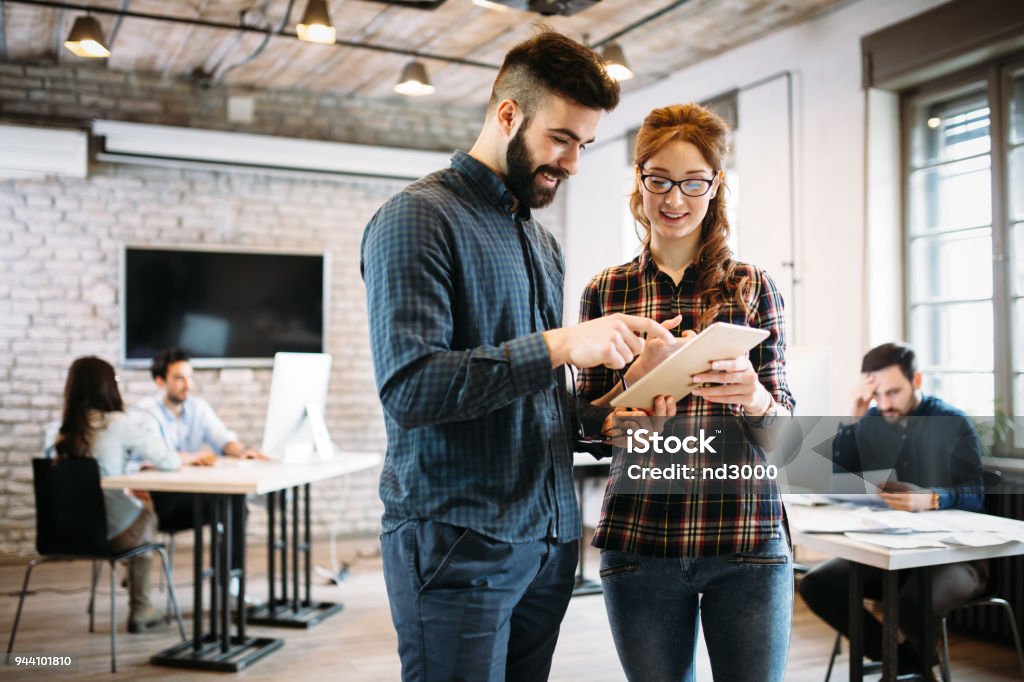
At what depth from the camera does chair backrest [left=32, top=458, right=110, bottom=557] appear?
388 cm

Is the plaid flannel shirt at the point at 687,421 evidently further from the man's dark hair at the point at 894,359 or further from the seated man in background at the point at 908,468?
the man's dark hair at the point at 894,359

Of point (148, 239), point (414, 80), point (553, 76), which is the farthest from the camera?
point (148, 239)

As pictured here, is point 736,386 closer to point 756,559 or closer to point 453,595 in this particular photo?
point 756,559

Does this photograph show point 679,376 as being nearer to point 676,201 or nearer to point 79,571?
point 676,201

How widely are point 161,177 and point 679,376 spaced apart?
5764 millimetres

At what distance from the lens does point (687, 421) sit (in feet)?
5.23

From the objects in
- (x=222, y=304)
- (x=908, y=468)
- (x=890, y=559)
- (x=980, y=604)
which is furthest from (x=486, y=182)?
(x=222, y=304)

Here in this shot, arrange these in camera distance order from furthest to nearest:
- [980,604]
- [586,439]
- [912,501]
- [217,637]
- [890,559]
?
[217,637] < [980,604] < [912,501] < [890,559] < [586,439]

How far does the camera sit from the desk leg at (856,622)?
2688 millimetres

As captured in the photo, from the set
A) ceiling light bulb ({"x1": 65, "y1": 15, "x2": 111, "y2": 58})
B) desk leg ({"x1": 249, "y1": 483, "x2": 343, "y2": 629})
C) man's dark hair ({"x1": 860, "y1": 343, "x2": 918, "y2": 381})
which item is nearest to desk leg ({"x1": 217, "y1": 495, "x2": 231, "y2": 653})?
desk leg ({"x1": 249, "y1": 483, "x2": 343, "y2": 629})

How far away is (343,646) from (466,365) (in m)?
3.24

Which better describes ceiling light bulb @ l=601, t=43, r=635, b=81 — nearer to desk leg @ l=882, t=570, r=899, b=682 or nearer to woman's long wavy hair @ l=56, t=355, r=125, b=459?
woman's long wavy hair @ l=56, t=355, r=125, b=459

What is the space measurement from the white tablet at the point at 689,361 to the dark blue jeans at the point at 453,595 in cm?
29

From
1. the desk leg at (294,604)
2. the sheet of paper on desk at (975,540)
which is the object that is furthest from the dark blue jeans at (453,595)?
the desk leg at (294,604)
